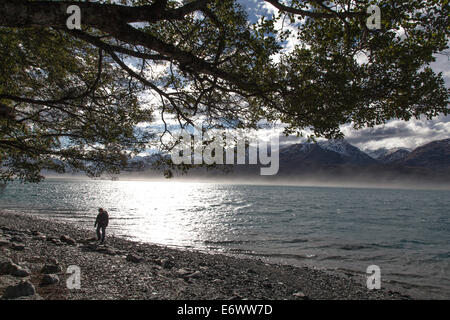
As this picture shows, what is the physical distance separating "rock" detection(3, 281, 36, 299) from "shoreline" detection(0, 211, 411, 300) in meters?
0.17

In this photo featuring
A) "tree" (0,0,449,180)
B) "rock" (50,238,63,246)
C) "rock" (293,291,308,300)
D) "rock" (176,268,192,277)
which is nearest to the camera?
"tree" (0,0,449,180)

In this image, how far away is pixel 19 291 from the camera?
22.4ft

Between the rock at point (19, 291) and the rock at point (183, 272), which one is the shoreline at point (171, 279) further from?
the rock at point (19, 291)

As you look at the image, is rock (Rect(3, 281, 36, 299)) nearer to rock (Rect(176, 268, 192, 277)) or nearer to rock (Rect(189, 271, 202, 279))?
rock (Rect(176, 268, 192, 277))

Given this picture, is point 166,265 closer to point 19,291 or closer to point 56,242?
point 19,291

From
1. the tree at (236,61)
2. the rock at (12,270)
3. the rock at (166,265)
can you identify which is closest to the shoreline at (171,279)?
the rock at (166,265)

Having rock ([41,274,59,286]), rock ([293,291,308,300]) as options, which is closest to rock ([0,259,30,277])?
rock ([41,274,59,286])

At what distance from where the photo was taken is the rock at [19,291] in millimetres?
6719

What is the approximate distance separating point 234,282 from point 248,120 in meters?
7.84

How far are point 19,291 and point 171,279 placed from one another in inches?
231

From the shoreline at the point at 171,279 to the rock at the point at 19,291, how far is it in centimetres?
17

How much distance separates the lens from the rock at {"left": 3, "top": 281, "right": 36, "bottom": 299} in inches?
265
